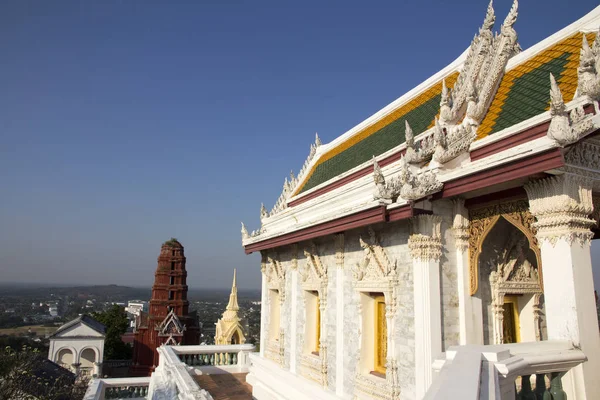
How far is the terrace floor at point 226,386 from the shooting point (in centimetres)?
1160

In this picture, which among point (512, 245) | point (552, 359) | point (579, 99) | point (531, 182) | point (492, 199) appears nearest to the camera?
point (552, 359)

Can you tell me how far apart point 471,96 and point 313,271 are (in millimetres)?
4719

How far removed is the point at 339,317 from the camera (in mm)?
8391

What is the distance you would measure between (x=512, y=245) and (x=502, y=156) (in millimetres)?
2126

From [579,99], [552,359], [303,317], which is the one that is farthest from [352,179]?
[552,359]

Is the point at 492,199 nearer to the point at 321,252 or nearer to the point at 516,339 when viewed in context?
the point at 516,339

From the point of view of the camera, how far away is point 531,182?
5.02 meters

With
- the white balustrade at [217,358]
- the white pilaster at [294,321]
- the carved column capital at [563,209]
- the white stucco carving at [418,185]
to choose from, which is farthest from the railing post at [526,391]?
the white balustrade at [217,358]

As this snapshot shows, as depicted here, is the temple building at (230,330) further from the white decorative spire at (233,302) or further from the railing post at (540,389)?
the railing post at (540,389)

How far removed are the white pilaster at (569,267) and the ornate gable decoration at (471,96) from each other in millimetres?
1499

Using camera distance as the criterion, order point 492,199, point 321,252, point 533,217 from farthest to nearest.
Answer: point 321,252 < point 492,199 < point 533,217

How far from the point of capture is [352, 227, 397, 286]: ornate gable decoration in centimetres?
702

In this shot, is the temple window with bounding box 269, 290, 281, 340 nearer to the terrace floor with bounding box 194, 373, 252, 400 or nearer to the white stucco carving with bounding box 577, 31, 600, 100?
the terrace floor with bounding box 194, 373, 252, 400

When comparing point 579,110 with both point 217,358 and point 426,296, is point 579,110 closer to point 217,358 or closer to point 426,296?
point 426,296
